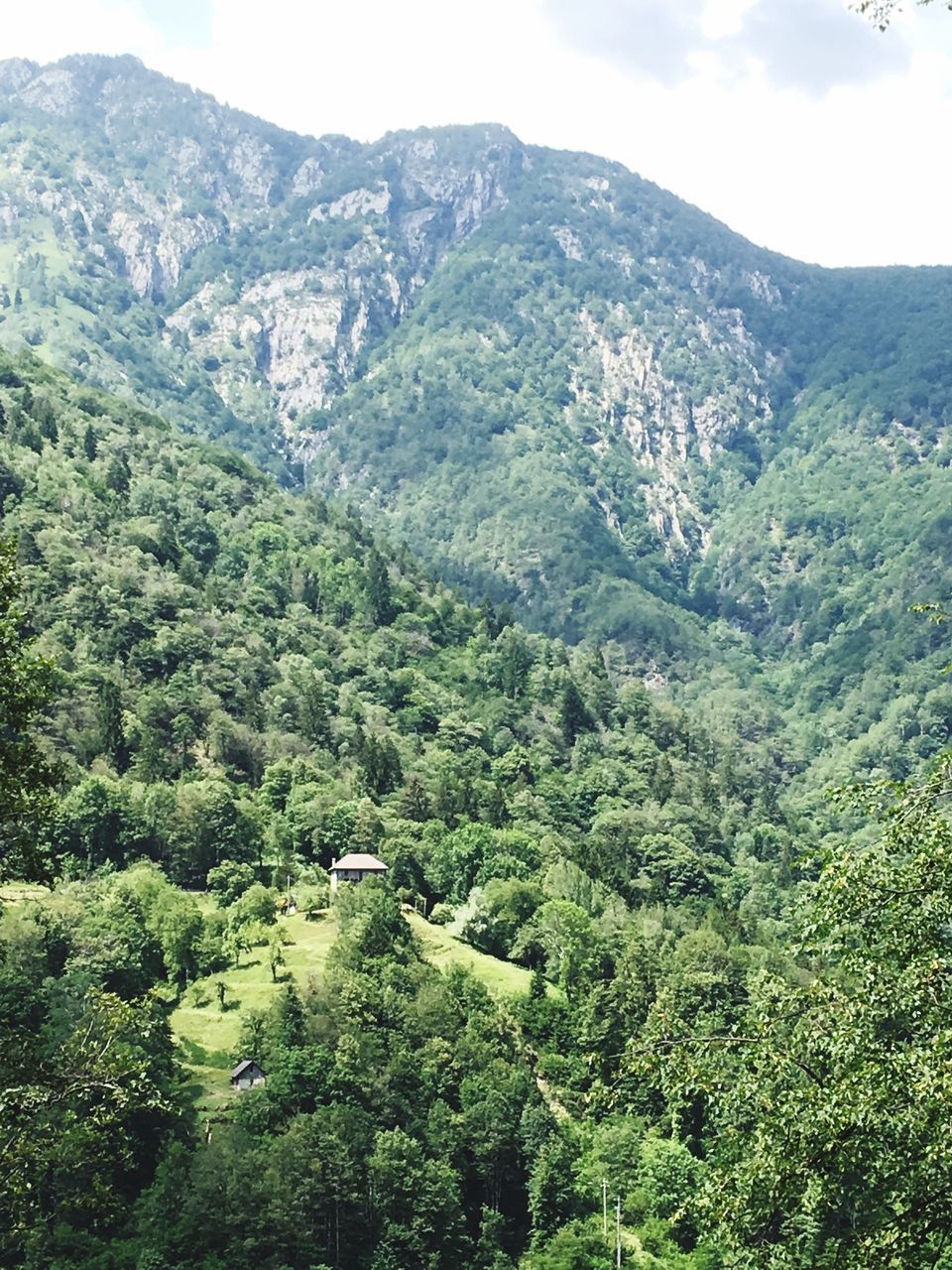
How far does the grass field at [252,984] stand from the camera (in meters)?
76.2

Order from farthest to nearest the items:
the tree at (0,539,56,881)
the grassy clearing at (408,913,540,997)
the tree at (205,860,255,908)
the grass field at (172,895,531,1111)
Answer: the tree at (205,860,255,908)
the grassy clearing at (408,913,540,997)
the grass field at (172,895,531,1111)
the tree at (0,539,56,881)

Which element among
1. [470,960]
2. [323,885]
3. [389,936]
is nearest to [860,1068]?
[389,936]

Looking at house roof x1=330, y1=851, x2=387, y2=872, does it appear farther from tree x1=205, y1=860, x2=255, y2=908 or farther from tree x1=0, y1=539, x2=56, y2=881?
tree x1=0, y1=539, x2=56, y2=881

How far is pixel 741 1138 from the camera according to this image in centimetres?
1872

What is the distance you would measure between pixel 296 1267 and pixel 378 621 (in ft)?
408

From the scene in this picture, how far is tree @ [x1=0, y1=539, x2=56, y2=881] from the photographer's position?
64.2 ft

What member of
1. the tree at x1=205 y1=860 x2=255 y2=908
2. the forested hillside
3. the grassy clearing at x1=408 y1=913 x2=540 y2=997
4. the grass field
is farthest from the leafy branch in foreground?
the tree at x1=205 y1=860 x2=255 y2=908

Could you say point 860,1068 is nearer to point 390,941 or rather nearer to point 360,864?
point 390,941

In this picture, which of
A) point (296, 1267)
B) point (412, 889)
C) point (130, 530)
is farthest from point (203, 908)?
point (130, 530)

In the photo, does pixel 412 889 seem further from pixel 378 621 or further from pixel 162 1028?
pixel 378 621

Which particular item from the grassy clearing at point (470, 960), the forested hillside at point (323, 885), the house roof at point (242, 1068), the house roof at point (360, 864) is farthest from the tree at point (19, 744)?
the house roof at point (360, 864)

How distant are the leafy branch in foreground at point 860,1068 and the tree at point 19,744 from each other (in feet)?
31.8

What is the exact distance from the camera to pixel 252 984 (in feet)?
285

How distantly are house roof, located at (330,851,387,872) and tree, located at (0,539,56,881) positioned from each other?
288ft
